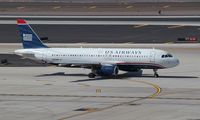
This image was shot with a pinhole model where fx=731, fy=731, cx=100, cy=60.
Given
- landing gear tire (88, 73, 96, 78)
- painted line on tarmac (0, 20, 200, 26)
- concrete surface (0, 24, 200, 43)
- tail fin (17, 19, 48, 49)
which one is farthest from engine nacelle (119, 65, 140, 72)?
painted line on tarmac (0, 20, 200, 26)

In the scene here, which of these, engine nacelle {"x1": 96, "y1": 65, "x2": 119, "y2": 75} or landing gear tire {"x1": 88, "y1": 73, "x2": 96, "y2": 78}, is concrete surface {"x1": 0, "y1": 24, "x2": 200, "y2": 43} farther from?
engine nacelle {"x1": 96, "y1": 65, "x2": 119, "y2": 75}

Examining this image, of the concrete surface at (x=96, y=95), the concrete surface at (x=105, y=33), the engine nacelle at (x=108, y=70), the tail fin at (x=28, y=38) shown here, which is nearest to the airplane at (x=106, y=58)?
the engine nacelle at (x=108, y=70)

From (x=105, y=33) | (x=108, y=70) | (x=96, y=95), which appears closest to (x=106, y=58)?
(x=108, y=70)

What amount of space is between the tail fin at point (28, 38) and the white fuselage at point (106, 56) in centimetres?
103

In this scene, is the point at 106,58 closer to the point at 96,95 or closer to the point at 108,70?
the point at 108,70

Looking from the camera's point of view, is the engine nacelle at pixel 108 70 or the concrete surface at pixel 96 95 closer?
the concrete surface at pixel 96 95

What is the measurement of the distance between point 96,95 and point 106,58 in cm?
1757

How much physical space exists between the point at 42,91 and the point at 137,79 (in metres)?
16.1

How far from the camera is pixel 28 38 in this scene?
101250mm

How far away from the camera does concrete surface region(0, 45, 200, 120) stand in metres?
65.4

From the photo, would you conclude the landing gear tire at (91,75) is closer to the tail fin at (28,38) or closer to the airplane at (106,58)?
the airplane at (106,58)

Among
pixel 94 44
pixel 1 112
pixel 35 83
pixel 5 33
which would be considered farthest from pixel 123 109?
pixel 5 33

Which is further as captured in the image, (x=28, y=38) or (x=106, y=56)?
(x=28, y=38)

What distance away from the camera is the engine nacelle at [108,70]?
309ft
